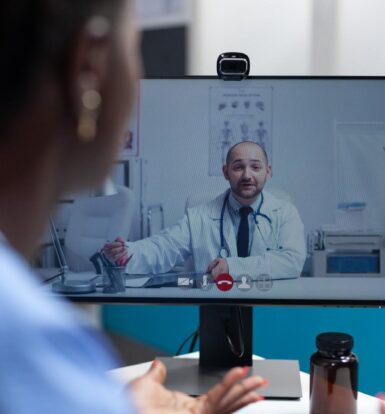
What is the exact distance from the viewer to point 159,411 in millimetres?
807

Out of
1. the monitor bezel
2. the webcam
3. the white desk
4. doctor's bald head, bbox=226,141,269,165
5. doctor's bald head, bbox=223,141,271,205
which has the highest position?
the webcam

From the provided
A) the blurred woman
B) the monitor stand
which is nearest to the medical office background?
the monitor stand

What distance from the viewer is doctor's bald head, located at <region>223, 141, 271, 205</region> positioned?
1.01 meters

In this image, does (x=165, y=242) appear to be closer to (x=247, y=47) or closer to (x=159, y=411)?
(x=159, y=411)

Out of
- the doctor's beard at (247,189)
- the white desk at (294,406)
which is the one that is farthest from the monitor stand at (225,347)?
the doctor's beard at (247,189)

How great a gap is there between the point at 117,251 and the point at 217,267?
0.14m

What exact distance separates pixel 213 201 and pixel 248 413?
0.29 m

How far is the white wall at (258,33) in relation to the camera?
1783mm

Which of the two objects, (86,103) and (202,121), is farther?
(202,121)

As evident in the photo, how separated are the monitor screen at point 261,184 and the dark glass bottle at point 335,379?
0.11 m

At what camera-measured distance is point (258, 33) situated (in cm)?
187

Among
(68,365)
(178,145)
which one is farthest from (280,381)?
(68,365)

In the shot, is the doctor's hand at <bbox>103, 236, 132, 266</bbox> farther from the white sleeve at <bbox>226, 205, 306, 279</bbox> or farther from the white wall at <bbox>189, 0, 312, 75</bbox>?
the white wall at <bbox>189, 0, 312, 75</bbox>

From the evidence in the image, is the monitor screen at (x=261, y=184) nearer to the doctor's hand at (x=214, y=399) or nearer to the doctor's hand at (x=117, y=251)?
the doctor's hand at (x=117, y=251)
